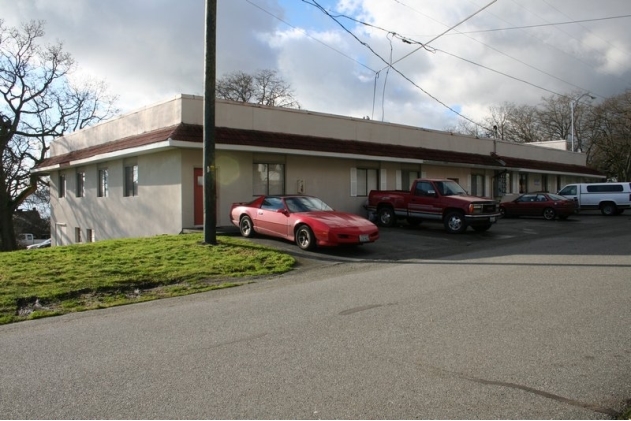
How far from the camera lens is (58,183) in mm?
27359

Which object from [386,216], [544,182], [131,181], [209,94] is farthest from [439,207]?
[544,182]

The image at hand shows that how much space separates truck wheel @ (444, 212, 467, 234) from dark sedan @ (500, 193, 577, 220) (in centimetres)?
1004

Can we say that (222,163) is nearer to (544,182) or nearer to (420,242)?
(420,242)

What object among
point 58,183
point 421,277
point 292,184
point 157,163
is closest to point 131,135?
point 157,163

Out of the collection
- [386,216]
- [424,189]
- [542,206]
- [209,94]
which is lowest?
[386,216]

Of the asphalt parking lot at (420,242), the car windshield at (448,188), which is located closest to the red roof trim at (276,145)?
the asphalt parking lot at (420,242)

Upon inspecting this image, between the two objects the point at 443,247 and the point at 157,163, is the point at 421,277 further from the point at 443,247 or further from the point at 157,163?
the point at 157,163

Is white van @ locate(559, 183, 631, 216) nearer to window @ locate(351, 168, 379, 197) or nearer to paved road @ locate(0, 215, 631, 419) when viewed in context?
window @ locate(351, 168, 379, 197)

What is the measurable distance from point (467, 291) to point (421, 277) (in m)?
1.61

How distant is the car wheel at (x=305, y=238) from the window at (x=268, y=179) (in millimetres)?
5654

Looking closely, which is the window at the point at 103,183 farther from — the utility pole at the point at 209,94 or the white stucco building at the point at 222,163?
the utility pole at the point at 209,94

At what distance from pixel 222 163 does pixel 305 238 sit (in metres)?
5.89

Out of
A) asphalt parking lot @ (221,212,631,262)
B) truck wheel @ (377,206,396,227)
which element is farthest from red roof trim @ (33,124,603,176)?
asphalt parking lot @ (221,212,631,262)

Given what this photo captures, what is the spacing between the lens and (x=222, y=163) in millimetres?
17688
